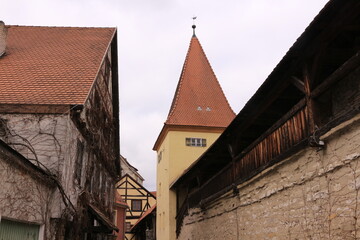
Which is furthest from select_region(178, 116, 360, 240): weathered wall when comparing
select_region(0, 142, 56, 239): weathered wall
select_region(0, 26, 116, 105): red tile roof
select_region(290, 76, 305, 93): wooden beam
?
select_region(0, 26, 116, 105): red tile roof

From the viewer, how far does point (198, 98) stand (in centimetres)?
2561

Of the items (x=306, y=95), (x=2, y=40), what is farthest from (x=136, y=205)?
(x=306, y=95)

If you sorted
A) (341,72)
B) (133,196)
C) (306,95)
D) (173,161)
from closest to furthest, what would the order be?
(341,72) < (306,95) < (173,161) < (133,196)

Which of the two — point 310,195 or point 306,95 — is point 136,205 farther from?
point 306,95

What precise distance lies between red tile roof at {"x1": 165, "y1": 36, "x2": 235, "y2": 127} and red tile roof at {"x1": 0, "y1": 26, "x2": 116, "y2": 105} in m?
10.3

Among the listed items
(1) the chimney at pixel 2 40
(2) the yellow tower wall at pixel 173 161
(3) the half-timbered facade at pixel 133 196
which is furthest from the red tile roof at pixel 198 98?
(3) the half-timbered facade at pixel 133 196

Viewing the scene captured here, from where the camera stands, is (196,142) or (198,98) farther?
(198,98)

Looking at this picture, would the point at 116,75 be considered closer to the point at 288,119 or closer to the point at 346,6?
the point at 288,119

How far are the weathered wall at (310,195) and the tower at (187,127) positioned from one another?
41.3ft

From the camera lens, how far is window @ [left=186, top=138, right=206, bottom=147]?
2355cm

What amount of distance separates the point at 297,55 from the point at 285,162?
2.02m

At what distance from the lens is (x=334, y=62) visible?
7090mm

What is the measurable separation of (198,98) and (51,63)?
1494 centimetres

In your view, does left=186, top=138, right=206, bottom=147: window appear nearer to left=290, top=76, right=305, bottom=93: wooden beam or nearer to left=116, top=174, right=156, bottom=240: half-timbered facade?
left=290, top=76, right=305, bottom=93: wooden beam
